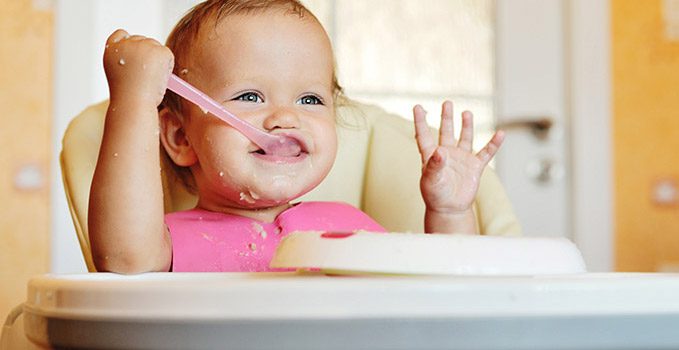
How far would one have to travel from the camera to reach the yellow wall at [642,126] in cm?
222

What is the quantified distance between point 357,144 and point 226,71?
0.79ft

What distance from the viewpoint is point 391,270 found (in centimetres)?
52

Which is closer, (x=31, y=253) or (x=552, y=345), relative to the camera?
(x=552, y=345)

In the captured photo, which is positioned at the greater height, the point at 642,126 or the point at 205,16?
the point at 205,16

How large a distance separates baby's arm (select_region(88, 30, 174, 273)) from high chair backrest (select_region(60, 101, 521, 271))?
0.28 meters

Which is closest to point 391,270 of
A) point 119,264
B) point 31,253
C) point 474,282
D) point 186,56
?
point 474,282

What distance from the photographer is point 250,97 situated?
899mm

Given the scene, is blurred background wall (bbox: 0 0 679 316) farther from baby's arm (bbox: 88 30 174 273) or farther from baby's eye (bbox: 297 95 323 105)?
baby's arm (bbox: 88 30 174 273)

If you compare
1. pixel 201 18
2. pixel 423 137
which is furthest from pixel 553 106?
pixel 201 18

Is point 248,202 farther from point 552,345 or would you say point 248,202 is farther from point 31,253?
point 31,253

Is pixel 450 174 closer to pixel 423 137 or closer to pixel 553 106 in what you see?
pixel 423 137

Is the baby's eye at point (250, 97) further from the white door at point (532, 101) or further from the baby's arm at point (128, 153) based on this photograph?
the white door at point (532, 101)

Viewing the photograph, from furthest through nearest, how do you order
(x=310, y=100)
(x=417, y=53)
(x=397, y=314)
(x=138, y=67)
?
(x=417, y=53)
(x=310, y=100)
(x=138, y=67)
(x=397, y=314)

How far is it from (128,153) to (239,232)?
217 mm
